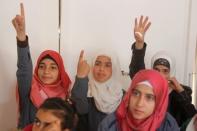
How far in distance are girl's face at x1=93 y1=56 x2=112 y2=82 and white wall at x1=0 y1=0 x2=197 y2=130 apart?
1.56ft

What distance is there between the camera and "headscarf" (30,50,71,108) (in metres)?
2.20

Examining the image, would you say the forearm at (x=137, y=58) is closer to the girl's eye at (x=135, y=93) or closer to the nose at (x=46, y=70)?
the girl's eye at (x=135, y=93)

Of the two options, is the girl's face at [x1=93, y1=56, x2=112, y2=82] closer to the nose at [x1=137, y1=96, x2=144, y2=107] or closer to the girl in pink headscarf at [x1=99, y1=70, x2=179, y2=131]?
the girl in pink headscarf at [x1=99, y1=70, x2=179, y2=131]

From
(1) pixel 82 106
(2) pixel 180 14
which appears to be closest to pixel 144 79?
(1) pixel 82 106

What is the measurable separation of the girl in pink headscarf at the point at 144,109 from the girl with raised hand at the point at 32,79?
543mm

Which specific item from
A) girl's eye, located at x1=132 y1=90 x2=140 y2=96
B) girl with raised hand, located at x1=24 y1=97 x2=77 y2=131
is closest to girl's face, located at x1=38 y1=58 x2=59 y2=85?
girl with raised hand, located at x1=24 y1=97 x2=77 y2=131

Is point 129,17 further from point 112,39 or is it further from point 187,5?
point 187,5

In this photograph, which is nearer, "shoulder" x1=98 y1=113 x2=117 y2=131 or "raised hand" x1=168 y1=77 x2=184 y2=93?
"shoulder" x1=98 y1=113 x2=117 y2=131

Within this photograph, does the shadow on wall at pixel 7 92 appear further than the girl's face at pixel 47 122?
Yes

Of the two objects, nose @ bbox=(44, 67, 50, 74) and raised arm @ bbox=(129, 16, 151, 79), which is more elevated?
raised arm @ bbox=(129, 16, 151, 79)

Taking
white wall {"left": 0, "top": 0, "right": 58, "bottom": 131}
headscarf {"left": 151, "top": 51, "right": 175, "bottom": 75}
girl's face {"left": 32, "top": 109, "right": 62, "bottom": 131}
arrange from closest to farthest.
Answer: girl's face {"left": 32, "top": 109, "right": 62, "bottom": 131} < headscarf {"left": 151, "top": 51, "right": 175, "bottom": 75} < white wall {"left": 0, "top": 0, "right": 58, "bottom": 131}

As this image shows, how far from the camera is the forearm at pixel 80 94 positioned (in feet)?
7.03

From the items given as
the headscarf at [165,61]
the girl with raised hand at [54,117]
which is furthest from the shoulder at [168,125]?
the headscarf at [165,61]

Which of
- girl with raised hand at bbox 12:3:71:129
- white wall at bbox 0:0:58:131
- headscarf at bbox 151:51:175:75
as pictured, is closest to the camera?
girl with raised hand at bbox 12:3:71:129
